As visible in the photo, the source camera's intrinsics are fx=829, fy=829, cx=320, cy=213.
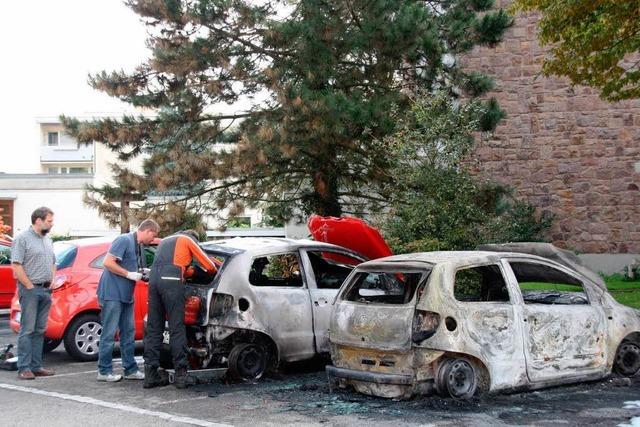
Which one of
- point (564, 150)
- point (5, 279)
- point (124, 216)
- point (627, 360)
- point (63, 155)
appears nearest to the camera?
point (627, 360)

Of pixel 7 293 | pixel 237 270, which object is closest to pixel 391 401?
pixel 237 270

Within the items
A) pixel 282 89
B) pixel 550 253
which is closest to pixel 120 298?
pixel 550 253

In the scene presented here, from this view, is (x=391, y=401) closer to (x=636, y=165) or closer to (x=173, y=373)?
(x=173, y=373)

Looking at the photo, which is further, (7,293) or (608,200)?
(608,200)

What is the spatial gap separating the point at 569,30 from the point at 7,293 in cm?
1090

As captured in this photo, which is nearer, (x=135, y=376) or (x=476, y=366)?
(x=476, y=366)

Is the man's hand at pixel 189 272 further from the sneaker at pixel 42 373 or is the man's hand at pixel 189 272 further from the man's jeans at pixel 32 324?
the sneaker at pixel 42 373

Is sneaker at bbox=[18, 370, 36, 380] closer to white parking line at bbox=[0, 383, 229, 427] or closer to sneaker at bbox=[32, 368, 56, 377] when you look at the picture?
sneaker at bbox=[32, 368, 56, 377]

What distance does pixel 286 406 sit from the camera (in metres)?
7.62

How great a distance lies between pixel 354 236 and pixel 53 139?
57.8m

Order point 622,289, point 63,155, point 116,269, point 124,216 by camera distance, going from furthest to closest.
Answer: point 63,155, point 622,289, point 124,216, point 116,269

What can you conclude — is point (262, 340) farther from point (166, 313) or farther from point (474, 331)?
point (474, 331)

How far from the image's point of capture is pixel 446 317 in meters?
7.46

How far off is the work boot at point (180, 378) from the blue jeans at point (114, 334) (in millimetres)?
806
